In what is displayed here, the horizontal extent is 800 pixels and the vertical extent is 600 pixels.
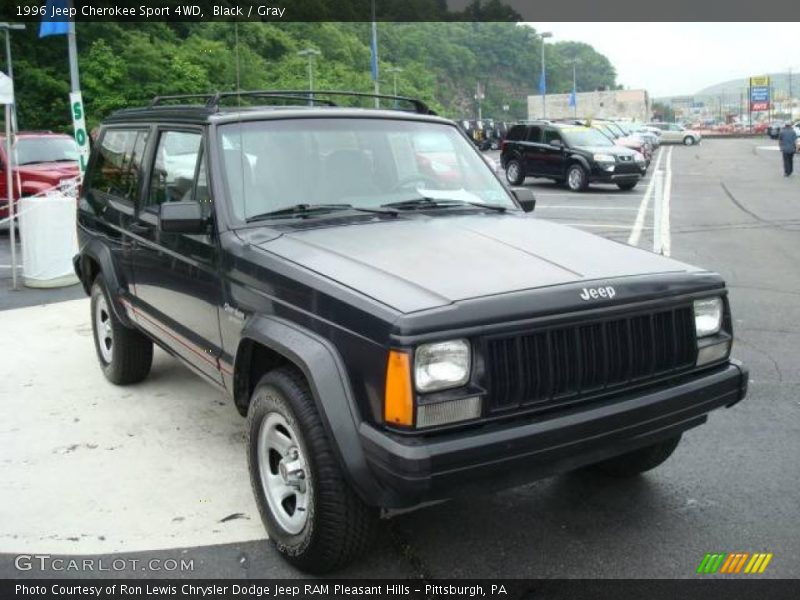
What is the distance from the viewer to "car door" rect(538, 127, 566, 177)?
21.9 meters

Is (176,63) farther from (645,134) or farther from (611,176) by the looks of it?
(645,134)

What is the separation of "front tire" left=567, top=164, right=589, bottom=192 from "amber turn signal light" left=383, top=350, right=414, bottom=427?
1930 centimetres

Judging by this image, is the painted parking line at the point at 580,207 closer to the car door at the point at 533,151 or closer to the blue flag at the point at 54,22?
the car door at the point at 533,151

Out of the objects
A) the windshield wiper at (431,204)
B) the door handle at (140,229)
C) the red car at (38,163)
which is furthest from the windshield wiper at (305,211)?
the red car at (38,163)

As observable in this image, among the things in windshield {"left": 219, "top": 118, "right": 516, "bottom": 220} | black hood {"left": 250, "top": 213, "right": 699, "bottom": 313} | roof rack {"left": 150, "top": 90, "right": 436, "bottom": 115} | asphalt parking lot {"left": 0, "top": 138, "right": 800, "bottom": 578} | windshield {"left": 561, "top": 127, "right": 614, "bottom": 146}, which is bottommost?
asphalt parking lot {"left": 0, "top": 138, "right": 800, "bottom": 578}

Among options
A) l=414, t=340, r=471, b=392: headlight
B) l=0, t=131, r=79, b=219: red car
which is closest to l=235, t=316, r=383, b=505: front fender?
l=414, t=340, r=471, b=392: headlight

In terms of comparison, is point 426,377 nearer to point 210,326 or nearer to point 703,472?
point 210,326

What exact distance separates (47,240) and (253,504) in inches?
266

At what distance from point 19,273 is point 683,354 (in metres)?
9.77

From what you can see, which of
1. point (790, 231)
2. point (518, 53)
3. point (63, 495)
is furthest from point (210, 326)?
point (518, 53)

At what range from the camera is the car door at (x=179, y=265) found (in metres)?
4.05

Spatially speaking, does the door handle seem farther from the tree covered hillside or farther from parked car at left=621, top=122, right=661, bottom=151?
parked car at left=621, top=122, right=661, bottom=151

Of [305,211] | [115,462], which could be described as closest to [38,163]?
[115,462]

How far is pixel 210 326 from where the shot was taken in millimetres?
4074
